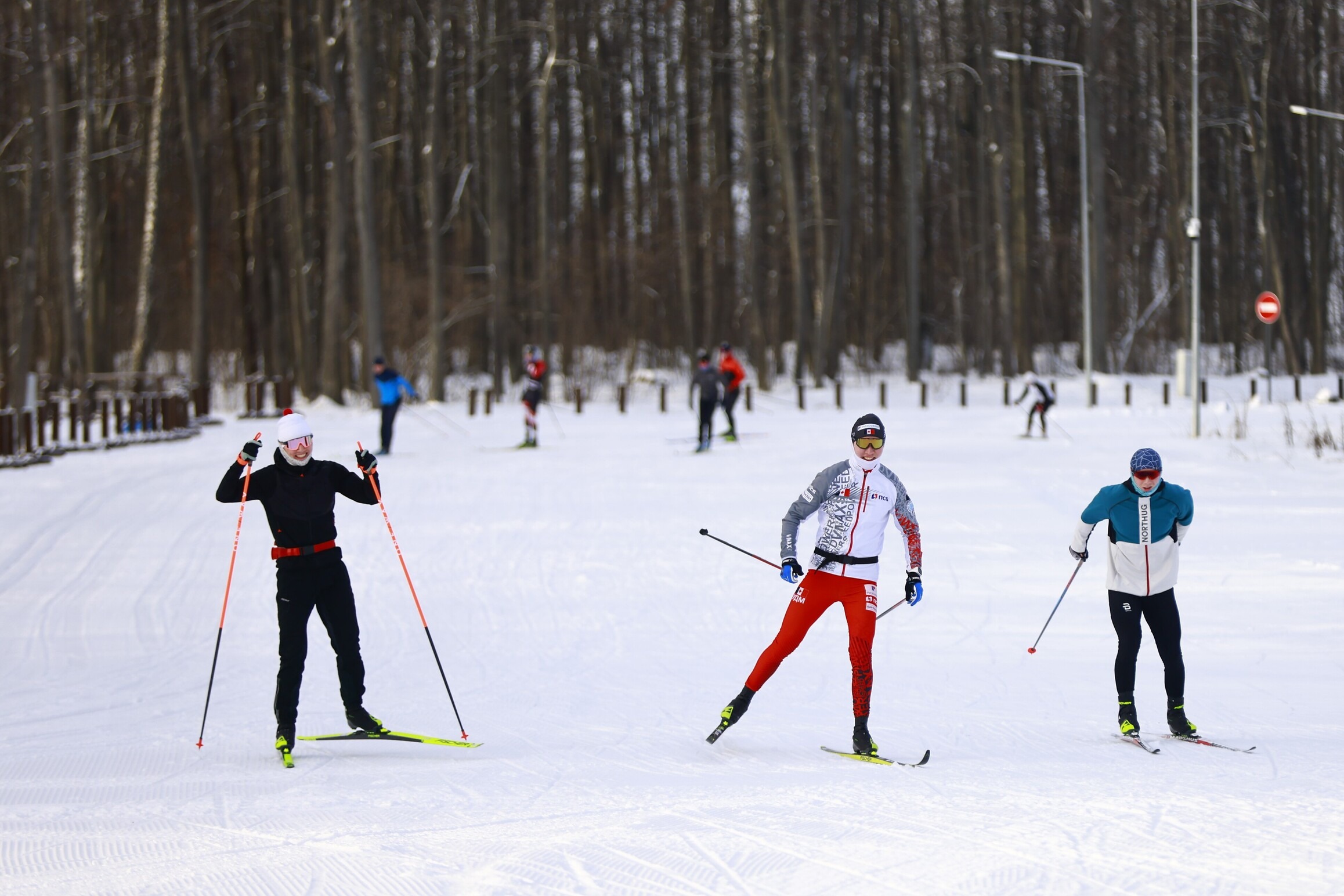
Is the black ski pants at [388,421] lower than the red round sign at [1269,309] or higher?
lower

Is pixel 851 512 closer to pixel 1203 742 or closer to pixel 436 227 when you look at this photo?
pixel 1203 742

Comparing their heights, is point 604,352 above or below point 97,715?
above

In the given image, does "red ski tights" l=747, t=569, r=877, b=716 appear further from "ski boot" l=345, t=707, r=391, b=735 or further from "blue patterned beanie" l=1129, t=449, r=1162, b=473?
"ski boot" l=345, t=707, r=391, b=735

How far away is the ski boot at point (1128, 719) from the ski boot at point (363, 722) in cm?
412

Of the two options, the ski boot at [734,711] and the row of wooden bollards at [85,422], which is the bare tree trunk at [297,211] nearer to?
the row of wooden bollards at [85,422]

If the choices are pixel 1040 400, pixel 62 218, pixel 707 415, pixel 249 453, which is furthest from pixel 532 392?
pixel 249 453

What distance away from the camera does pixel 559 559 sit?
14172 mm

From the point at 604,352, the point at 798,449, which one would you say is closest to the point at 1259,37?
the point at 604,352

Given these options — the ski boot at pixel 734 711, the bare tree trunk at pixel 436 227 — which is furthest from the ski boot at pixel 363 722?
the bare tree trunk at pixel 436 227

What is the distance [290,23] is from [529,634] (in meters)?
29.5

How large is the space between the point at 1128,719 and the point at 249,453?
5.02 m

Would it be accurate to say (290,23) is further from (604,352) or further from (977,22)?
(977,22)

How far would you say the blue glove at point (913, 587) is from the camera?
7254 millimetres

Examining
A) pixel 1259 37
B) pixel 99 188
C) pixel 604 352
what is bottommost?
pixel 604 352
